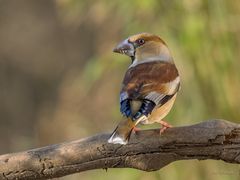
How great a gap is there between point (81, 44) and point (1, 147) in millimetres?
2503

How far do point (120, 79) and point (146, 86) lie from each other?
2909 mm

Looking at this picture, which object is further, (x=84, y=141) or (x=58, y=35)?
(x=58, y=35)

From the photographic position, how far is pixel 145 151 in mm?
3715

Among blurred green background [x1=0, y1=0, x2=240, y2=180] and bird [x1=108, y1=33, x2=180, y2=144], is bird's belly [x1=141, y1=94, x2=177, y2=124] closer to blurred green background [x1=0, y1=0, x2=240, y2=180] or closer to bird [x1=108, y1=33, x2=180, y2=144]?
bird [x1=108, y1=33, x2=180, y2=144]

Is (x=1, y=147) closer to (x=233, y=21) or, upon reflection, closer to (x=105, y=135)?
(x=233, y=21)

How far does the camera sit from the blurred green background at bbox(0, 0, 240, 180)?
5613 mm

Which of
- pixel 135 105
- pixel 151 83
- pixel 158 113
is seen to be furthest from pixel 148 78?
pixel 135 105

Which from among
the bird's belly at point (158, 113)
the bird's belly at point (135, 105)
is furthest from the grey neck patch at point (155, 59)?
the bird's belly at point (135, 105)

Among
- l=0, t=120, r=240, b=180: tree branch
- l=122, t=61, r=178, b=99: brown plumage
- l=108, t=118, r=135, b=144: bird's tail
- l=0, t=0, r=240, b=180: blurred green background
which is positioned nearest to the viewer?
l=108, t=118, r=135, b=144: bird's tail

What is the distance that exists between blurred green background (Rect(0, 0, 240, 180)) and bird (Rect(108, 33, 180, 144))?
495 mm

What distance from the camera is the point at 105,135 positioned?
3.75 m

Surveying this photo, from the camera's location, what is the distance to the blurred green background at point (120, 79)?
18.4ft

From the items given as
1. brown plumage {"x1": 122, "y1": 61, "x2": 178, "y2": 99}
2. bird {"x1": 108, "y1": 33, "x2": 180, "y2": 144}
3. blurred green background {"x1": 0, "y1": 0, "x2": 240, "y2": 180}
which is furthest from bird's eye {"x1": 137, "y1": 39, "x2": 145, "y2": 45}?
blurred green background {"x1": 0, "y1": 0, "x2": 240, "y2": 180}

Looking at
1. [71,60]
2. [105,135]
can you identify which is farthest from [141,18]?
[71,60]
